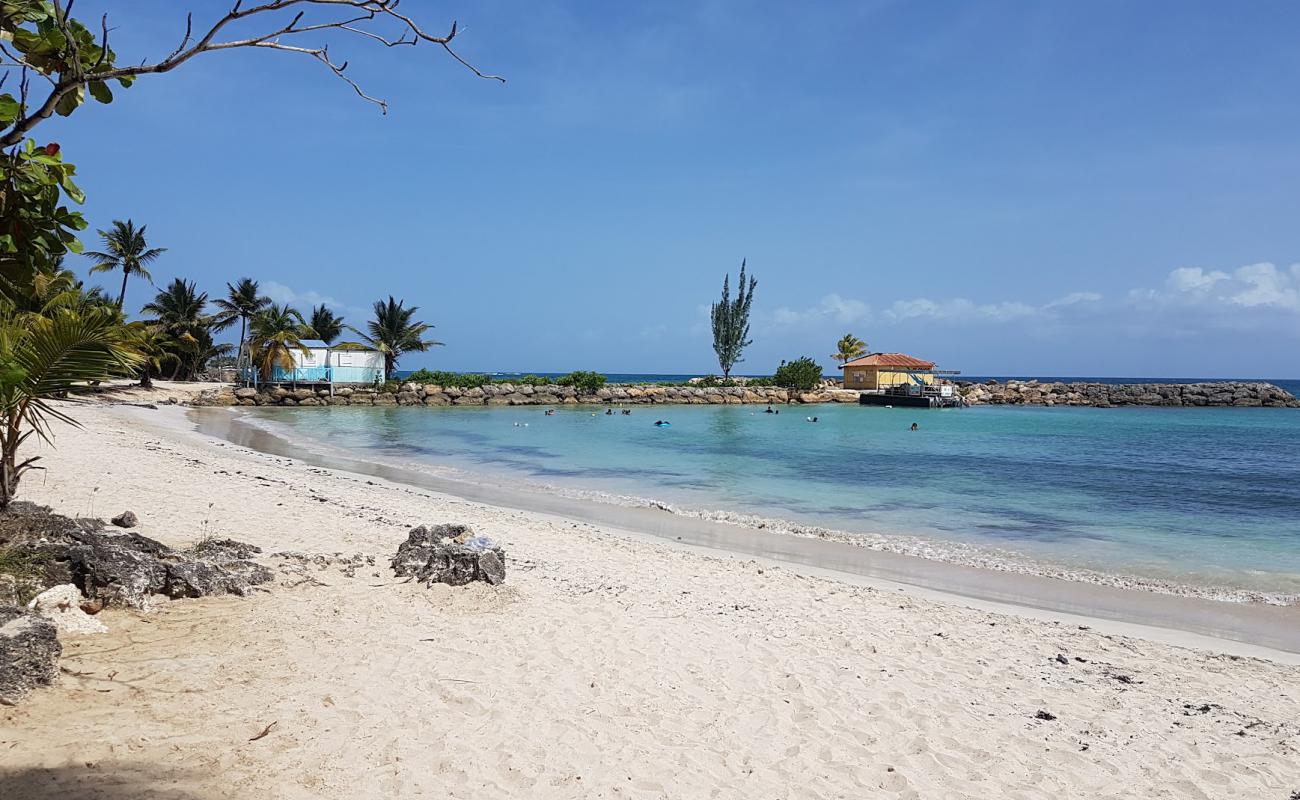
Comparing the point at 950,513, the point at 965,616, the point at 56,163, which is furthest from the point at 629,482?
the point at 56,163

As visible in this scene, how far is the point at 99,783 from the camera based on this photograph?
2812 millimetres

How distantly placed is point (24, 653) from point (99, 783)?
101 cm

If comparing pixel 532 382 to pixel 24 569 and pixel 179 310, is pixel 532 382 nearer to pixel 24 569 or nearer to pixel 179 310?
pixel 179 310

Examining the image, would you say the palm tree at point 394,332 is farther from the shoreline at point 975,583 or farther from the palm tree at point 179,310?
the shoreline at point 975,583

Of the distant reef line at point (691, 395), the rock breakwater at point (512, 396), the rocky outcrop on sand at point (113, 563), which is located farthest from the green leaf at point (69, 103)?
the rock breakwater at point (512, 396)

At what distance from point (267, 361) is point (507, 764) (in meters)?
46.8

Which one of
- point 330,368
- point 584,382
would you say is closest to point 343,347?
point 330,368

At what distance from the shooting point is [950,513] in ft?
45.1

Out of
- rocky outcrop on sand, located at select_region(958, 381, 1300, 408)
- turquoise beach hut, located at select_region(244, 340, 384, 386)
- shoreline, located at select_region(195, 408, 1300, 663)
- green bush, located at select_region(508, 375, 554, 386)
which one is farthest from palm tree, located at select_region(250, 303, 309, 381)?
rocky outcrop on sand, located at select_region(958, 381, 1300, 408)

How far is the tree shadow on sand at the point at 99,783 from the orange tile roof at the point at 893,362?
212 feet

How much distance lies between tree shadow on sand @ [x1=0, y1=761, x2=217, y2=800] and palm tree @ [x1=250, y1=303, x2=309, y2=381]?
45.5m

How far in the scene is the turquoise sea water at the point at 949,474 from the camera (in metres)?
11.4

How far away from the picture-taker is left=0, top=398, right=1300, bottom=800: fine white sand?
3.29 m

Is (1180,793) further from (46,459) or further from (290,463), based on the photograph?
(290,463)
